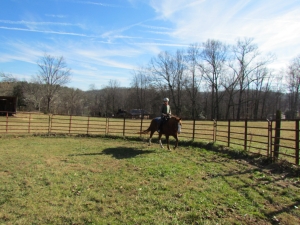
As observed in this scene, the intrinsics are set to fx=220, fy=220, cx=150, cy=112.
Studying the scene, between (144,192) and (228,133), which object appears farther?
(228,133)

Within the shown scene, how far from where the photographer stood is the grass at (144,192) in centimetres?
405

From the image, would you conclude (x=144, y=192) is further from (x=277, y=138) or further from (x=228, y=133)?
(x=228, y=133)

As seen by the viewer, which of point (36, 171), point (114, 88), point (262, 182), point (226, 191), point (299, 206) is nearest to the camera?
point (299, 206)

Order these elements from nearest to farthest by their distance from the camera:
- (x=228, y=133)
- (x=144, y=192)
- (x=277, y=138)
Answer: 1. (x=144, y=192)
2. (x=277, y=138)
3. (x=228, y=133)

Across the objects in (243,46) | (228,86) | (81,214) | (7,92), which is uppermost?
(243,46)

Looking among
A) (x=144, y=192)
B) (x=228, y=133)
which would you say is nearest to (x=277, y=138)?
(x=228, y=133)

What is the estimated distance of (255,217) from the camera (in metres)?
4.13

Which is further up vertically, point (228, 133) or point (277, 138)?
point (277, 138)

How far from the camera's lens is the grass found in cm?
405

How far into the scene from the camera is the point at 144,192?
520cm

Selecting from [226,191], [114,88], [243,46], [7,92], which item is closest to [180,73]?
[243,46]

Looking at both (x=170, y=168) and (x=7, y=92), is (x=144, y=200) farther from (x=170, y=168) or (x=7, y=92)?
(x=7, y=92)

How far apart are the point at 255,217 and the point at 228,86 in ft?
172

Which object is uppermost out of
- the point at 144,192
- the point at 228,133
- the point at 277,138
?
the point at 277,138
